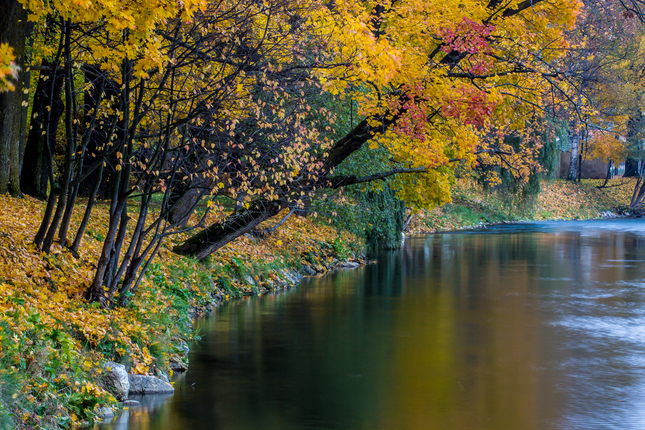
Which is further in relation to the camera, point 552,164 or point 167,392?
point 552,164

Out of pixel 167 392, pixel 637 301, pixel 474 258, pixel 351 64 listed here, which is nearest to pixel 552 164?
pixel 474 258

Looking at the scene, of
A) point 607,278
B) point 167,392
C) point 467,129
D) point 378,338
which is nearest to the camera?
point 167,392

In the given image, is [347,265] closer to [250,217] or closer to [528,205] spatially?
[250,217]

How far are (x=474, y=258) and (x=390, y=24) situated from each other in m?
13.7

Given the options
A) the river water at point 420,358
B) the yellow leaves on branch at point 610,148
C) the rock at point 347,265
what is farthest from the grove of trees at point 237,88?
the yellow leaves on branch at point 610,148

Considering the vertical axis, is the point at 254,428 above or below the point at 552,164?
below

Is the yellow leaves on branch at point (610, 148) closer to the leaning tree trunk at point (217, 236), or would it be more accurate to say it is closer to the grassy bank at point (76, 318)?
the leaning tree trunk at point (217, 236)

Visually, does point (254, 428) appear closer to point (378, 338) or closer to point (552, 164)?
point (378, 338)

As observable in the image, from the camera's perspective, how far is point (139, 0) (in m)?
7.13

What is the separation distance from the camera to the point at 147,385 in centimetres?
846

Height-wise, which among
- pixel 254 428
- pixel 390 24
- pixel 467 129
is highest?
pixel 390 24

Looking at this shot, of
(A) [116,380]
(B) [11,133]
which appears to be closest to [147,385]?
(A) [116,380]

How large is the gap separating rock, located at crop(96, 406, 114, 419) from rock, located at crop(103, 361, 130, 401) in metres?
0.37

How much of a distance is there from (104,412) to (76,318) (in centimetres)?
153
